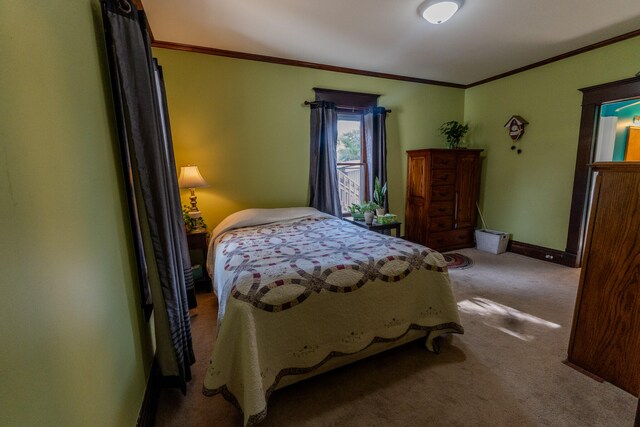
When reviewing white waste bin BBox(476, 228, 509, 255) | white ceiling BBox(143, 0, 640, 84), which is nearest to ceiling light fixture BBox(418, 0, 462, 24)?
white ceiling BBox(143, 0, 640, 84)

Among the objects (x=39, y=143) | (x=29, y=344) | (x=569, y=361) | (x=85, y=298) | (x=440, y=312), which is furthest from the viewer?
(x=440, y=312)

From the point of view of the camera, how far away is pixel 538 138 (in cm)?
373

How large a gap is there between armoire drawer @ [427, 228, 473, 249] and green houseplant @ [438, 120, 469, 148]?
137 centimetres

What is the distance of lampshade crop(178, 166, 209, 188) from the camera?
2781mm

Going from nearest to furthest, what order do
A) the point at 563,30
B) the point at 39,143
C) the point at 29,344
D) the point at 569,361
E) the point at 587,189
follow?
the point at 29,344 < the point at 39,143 < the point at 569,361 < the point at 563,30 < the point at 587,189

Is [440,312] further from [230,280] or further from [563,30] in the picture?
[563,30]

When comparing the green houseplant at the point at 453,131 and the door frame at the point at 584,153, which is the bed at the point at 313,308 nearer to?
the door frame at the point at 584,153

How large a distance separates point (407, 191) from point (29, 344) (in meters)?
4.33

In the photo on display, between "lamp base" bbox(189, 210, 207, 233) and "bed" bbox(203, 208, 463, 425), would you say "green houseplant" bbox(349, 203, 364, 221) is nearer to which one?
"bed" bbox(203, 208, 463, 425)

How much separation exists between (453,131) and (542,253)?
6.97 feet

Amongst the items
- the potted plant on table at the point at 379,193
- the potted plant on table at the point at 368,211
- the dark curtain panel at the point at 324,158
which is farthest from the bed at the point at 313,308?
the potted plant on table at the point at 379,193

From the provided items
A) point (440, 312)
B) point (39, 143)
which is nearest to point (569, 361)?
point (440, 312)

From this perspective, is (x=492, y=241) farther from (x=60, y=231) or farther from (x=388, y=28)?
(x=60, y=231)

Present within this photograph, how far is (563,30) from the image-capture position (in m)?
2.76
